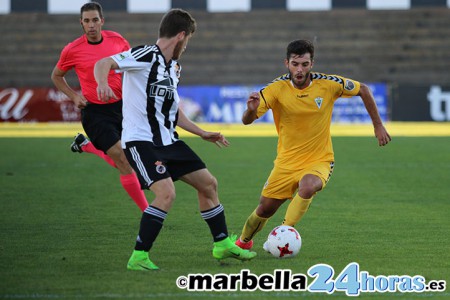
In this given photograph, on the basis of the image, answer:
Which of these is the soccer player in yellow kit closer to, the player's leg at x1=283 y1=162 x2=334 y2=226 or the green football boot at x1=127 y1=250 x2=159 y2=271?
the player's leg at x1=283 y1=162 x2=334 y2=226

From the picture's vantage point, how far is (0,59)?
27984 mm

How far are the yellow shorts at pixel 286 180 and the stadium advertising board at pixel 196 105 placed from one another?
59.1 ft

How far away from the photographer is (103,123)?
763cm

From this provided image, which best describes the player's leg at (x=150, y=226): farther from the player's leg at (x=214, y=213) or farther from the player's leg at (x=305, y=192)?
the player's leg at (x=305, y=192)

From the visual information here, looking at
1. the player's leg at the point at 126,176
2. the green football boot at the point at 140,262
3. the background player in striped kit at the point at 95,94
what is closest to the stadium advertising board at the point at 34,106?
the background player in striped kit at the point at 95,94

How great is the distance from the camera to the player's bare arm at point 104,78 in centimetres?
533

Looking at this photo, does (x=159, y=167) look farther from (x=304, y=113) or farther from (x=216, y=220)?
(x=304, y=113)

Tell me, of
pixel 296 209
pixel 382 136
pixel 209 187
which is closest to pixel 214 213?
pixel 209 187

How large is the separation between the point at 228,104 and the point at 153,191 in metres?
19.2

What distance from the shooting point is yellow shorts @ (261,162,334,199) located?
21.4 ft

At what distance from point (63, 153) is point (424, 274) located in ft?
34.7

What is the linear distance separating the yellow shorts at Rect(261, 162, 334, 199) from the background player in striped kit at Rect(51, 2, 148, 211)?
1399 millimetres

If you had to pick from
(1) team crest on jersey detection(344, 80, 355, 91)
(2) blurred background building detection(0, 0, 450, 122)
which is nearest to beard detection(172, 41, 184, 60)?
(1) team crest on jersey detection(344, 80, 355, 91)

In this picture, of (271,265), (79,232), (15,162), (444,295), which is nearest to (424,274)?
(444,295)
